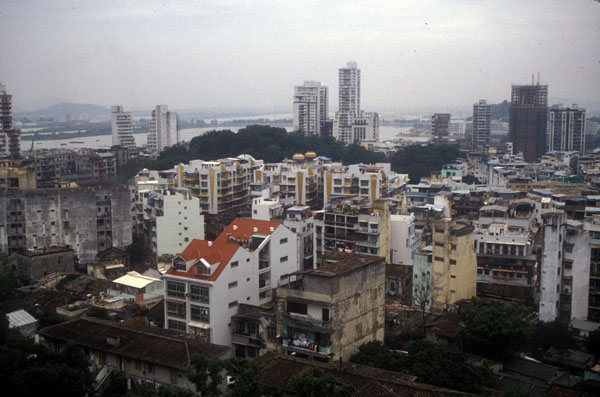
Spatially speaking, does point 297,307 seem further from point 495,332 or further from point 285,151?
point 285,151

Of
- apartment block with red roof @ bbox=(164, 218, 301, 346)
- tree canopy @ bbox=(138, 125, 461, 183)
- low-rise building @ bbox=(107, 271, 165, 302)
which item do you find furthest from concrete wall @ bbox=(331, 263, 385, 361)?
tree canopy @ bbox=(138, 125, 461, 183)

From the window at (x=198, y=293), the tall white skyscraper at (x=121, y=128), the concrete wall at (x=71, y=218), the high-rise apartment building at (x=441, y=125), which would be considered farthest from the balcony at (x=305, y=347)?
the high-rise apartment building at (x=441, y=125)

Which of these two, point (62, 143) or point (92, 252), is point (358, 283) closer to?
point (92, 252)

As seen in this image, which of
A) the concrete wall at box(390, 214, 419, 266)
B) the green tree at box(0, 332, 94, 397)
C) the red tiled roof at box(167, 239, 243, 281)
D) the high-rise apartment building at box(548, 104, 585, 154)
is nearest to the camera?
the green tree at box(0, 332, 94, 397)

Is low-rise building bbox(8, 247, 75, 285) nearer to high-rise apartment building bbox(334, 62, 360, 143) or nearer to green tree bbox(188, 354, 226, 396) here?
green tree bbox(188, 354, 226, 396)

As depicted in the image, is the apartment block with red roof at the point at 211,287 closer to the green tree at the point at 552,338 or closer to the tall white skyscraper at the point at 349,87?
the green tree at the point at 552,338

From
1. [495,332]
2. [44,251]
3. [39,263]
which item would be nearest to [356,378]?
[495,332]

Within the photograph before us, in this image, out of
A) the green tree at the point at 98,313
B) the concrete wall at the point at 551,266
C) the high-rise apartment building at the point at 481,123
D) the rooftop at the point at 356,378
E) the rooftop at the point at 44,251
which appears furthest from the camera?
the high-rise apartment building at the point at 481,123

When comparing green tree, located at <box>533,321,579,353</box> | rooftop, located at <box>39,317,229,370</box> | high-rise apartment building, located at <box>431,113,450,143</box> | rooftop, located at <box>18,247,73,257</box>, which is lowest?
green tree, located at <box>533,321,579,353</box>
